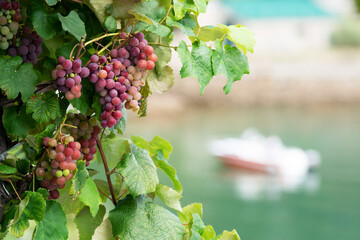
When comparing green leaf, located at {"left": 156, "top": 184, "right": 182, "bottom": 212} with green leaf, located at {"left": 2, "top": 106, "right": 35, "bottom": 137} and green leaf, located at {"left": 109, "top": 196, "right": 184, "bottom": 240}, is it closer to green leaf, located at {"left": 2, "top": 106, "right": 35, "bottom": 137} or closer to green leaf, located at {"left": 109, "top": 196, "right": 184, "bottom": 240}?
green leaf, located at {"left": 109, "top": 196, "right": 184, "bottom": 240}

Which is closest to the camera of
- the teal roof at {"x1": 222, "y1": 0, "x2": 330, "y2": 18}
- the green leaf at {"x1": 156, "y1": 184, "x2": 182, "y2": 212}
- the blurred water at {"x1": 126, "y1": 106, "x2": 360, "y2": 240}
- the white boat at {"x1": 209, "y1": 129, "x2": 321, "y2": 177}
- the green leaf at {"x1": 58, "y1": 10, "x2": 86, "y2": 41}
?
the green leaf at {"x1": 58, "y1": 10, "x2": 86, "y2": 41}

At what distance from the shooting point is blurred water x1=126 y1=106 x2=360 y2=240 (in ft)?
17.2

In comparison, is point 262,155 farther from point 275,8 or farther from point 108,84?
point 275,8

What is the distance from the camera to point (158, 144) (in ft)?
1.65

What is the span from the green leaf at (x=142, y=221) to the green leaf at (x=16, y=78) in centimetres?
12

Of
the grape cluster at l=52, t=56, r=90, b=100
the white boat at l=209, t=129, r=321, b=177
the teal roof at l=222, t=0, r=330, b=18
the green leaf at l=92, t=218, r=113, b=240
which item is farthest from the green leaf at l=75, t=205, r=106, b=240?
the teal roof at l=222, t=0, r=330, b=18

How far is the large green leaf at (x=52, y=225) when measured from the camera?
0.37 meters

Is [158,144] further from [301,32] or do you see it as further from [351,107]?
[301,32]

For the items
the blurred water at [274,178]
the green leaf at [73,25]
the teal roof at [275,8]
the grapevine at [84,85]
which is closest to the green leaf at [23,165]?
the grapevine at [84,85]

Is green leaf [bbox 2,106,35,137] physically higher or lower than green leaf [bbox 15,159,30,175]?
higher

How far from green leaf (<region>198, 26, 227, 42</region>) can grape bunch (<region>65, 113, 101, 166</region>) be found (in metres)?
0.11

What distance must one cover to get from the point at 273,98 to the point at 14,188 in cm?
892

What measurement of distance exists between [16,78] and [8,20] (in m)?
0.04

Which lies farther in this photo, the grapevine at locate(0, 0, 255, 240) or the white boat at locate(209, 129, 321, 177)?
the white boat at locate(209, 129, 321, 177)
